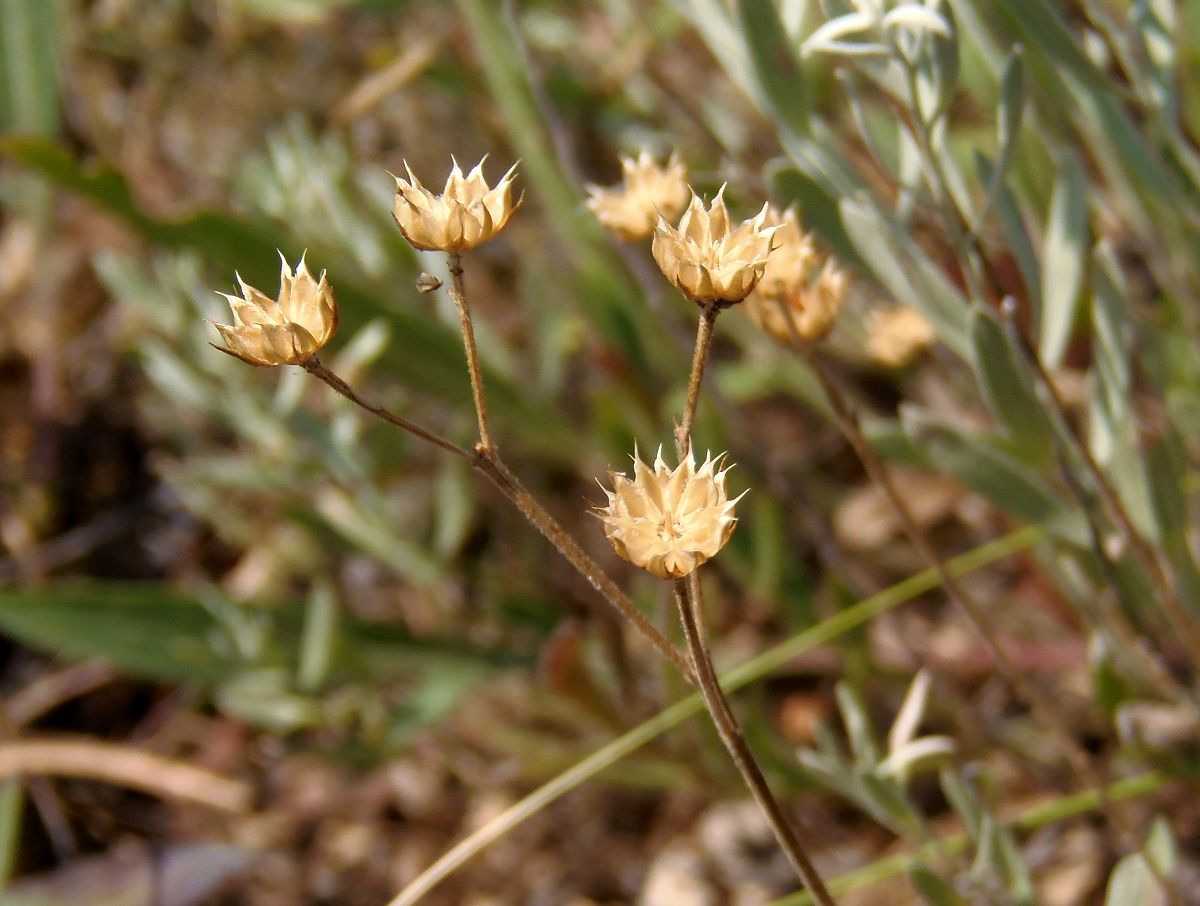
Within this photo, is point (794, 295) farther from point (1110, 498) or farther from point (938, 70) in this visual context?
point (1110, 498)

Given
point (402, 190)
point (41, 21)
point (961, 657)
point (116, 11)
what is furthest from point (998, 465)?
point (116, 11)

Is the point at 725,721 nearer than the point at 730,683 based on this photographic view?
Yes

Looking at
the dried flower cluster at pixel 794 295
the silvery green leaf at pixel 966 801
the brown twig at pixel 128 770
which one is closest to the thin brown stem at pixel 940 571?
the dried flower cluster at pixel 794 295

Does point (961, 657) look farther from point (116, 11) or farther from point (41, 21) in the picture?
point (116, 11)

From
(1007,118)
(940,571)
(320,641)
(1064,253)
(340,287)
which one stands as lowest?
(940,571)

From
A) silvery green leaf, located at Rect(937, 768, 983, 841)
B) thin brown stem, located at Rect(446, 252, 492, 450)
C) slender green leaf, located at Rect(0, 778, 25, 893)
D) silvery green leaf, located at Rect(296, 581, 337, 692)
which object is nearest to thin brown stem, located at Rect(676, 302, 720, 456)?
thin brown stem, located at Rect(446, 252, 492, 450)

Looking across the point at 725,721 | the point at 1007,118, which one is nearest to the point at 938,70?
the point at 1007,118
